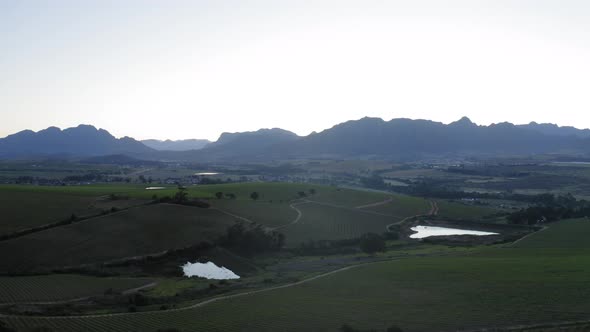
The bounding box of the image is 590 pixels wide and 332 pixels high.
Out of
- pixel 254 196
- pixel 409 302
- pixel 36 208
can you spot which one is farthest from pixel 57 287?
pixel 254 196

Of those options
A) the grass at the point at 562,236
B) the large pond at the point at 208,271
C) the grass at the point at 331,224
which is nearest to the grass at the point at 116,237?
the large pond at the point at 208,271

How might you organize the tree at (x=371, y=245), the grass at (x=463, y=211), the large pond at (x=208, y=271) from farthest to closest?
the grass at (x=463, y=211), the tree at (x=371, y=245), the large pond at (x=208, y=271)

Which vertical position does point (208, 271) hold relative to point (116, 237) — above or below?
below

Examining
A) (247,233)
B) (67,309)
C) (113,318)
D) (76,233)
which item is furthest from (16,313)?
(247,233)

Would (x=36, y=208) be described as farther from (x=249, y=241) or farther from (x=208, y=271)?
(x=249, y=241)

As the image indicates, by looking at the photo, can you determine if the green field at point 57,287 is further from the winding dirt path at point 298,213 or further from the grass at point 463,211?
the grass at point 463,211

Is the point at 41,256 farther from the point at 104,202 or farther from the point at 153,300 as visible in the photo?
the point at 104,202
